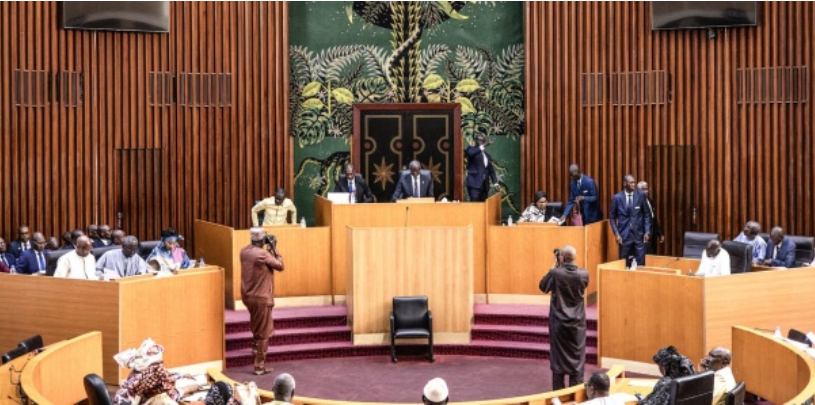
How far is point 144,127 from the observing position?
14.3m

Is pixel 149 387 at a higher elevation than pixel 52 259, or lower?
lower

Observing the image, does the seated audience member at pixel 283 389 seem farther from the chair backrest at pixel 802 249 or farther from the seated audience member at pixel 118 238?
the chair backrest at pixel 802 249

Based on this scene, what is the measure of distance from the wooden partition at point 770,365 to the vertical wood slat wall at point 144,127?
294 inches

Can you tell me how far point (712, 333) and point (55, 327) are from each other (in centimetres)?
606

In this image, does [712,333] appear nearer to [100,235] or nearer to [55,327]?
[55,327]

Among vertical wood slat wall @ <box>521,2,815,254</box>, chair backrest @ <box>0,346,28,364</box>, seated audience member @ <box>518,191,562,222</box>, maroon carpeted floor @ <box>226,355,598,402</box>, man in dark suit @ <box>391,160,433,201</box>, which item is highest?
vertical wood slat wall @ <box>521,2,815,254</box>

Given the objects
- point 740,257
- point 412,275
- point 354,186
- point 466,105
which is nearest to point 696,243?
point 740,257

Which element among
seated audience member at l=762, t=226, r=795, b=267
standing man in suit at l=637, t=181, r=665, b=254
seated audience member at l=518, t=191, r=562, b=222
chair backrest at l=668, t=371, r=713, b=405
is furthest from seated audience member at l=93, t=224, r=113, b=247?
chair backrest at l=668, t=371, r=713, b=405

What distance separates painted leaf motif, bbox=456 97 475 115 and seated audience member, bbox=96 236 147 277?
5.81 meters

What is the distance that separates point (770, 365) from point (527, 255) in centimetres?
422

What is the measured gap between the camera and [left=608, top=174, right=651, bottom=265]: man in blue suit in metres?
12.8

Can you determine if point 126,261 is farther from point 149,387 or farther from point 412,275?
point 149,387

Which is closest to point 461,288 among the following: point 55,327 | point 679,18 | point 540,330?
point 540,330

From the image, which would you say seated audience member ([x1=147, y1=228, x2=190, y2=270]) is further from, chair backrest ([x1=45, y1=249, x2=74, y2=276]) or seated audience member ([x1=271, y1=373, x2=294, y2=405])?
seated audience member ([x1=271, y1=373, x2=294, y2=405])
